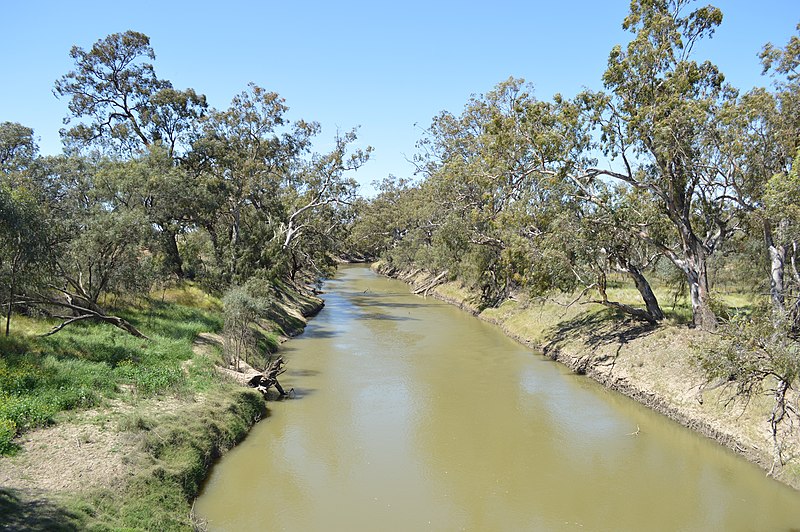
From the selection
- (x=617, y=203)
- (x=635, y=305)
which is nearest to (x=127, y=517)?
(x=617, y=203)

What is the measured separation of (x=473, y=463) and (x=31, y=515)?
11.2 meters

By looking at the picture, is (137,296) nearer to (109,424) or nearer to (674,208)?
(109,424)

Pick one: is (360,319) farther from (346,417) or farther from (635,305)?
(346,417)

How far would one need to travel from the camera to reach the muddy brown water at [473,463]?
13.6 metres

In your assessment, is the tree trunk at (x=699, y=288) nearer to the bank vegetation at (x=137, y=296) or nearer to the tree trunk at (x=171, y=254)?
the bank vegetation at (x=137, y=296)

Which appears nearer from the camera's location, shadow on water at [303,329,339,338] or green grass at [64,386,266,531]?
green grass at [64,386,266,531]

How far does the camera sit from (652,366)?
913 inches

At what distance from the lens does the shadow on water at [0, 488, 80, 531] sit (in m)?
9.52

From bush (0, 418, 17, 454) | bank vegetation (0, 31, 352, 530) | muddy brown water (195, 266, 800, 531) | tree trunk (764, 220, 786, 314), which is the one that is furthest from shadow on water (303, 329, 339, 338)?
tree trunk (764, 220, 786, 314)

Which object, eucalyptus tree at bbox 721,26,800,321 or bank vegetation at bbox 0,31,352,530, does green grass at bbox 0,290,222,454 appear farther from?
Result: eucalyptus tree at bbox 721,26,800,321

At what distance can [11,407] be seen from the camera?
13273 mm

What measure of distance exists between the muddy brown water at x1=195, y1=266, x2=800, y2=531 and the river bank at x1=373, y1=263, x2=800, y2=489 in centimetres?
54

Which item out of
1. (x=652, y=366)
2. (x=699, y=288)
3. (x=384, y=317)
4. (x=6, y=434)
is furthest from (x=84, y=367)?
(x=384, y=317)

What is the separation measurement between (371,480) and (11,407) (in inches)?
360
